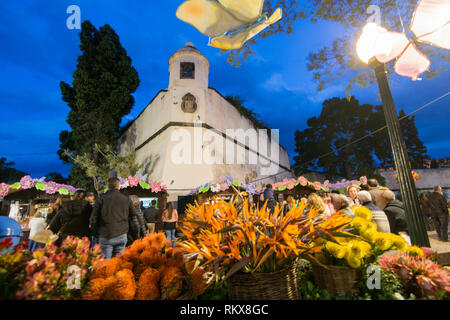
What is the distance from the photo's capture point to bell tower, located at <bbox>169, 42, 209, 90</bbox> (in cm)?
1499

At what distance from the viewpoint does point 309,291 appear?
1.07m

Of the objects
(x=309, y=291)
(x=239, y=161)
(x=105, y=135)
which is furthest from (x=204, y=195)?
(x=105, y=135)

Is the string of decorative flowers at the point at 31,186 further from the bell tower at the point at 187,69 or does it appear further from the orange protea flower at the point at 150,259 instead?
the bell tower at the point at 187,69

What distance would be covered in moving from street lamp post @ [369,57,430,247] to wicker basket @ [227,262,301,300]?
1762mm

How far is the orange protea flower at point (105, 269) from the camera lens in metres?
0.84

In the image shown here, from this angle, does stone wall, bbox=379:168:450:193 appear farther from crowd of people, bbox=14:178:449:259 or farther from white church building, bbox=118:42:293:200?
crowd of people, bbox=14:178:449:259

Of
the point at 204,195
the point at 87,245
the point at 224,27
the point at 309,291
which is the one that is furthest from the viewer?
the point at 204,195

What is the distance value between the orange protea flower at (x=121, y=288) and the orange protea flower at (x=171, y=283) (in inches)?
4.3

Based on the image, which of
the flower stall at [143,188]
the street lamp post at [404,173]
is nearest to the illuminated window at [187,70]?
the flower stall at [143,188]

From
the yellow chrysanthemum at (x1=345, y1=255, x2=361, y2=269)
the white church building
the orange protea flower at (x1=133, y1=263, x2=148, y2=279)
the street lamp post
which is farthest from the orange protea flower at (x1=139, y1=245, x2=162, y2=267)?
the white church building

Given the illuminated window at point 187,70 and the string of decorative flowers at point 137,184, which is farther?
the illuminated window at point 187,70

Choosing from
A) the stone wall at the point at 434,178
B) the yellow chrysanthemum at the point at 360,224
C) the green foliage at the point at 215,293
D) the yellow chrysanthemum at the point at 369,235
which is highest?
the stone wall at the point at 434,178
